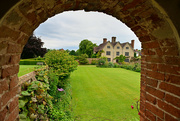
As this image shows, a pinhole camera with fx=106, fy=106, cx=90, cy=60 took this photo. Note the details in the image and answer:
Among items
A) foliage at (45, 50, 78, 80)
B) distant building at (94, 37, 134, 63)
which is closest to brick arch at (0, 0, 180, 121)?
foliage at (45, 50, 78, 80)

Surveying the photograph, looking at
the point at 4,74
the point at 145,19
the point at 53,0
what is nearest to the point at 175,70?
the point at 145,19

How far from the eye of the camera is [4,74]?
4.03ft

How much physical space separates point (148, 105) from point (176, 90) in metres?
0.62

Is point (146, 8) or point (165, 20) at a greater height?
point (146, 8)

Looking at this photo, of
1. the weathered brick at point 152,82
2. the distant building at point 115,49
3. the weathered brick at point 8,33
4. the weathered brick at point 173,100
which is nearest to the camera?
the weathered brick at point 8,33

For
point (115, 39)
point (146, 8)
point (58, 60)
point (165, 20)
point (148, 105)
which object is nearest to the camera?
point (165, 20)

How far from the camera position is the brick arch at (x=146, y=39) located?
1.13 meters

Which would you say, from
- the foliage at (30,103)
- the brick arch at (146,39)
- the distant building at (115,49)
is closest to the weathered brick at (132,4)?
the brick arch at (146,39)

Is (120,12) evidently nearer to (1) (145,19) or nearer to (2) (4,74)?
(1) (145,19)

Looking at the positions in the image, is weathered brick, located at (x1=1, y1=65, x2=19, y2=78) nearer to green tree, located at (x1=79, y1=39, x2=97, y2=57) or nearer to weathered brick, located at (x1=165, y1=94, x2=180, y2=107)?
weathered brick, located at (x1=165, y1=94, x2=180, y2=107)

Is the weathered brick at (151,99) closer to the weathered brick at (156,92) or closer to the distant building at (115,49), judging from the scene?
the weathered brick at (156,92)

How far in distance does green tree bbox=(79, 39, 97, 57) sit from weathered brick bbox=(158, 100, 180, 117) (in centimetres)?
4023

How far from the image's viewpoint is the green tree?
4192 centimetres

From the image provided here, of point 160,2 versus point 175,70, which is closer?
point 160,2
